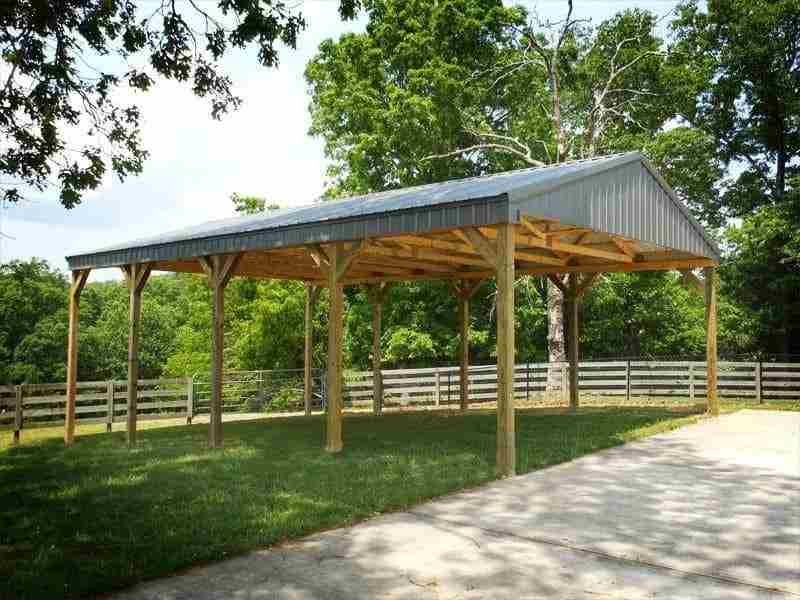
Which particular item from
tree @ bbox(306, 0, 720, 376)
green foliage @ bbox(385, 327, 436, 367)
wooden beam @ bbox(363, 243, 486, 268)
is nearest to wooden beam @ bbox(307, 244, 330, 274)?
wooden beam @ bbox(363, 243, 486, 268)

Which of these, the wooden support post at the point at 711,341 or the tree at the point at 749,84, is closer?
the wooden support post at the point at 711,341

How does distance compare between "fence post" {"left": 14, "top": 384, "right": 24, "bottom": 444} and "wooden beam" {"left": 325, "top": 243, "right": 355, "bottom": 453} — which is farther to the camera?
"fence post" {"left": 14, "top": 384, "right": 24, "bottom": 444}

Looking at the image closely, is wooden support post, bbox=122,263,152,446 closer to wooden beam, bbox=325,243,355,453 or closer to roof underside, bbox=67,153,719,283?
roof underside, bbox=67,153,719,283

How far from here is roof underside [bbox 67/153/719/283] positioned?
802cm

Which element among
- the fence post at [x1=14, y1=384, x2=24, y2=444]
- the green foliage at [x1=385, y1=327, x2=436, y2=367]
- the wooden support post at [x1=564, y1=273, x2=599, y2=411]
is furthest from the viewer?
the green foliage at [x1=385, y1=327, x2=436, y2=367]

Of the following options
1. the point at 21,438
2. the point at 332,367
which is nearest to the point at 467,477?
the point at 332,367

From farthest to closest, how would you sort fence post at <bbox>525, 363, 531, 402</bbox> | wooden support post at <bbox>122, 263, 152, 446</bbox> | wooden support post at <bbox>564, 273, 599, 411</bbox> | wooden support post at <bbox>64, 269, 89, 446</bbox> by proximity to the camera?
fence post at <bbox>525, 363, 531, 402</bbox>, wooden support post at <bbox>564, 273, 599, 411</bbox>, wooden support post at <bbox>64, 269, 89, 446</bbox>, wooden support post at <bbox>122, 263, 152, 446</bbox>

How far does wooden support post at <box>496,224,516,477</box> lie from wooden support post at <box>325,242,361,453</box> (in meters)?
2.35

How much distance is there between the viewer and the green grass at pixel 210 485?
480 cm

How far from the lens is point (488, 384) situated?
20.1 m

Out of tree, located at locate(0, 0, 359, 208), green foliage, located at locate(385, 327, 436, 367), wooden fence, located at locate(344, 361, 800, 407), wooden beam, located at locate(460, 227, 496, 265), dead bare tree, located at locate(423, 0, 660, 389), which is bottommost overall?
wooden fence, located at locate(344, 361, 800, 407)

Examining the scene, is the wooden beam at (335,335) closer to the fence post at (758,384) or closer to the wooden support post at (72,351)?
the wooden support post at (72,351)

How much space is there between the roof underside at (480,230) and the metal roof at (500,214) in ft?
0.05

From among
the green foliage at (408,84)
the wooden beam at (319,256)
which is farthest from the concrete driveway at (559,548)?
the green foliage at (408,84)
